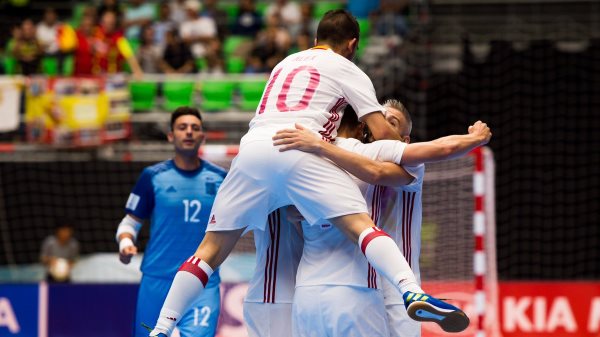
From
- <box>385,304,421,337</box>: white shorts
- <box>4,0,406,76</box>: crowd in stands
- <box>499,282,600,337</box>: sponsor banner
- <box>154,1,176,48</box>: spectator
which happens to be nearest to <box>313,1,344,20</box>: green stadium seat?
<box>4,0,406,76</box>: crowd in stands

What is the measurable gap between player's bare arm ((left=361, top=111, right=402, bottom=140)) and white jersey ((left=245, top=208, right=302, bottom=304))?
67cm

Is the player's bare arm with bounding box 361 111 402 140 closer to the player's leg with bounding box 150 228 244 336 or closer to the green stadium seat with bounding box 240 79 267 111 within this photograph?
the player's leg with bounding box 150 228 244 336

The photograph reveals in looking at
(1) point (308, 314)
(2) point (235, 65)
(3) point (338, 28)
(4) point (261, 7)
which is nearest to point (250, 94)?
(2) point (235, 65)

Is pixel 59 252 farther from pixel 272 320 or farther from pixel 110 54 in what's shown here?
pixel 272 320

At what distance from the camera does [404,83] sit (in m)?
15.4

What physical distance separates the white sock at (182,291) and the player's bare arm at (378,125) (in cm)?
118

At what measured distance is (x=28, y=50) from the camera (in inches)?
668

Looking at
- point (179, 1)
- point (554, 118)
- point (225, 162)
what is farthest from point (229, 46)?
point (225, 162)

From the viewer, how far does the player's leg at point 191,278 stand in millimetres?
6051

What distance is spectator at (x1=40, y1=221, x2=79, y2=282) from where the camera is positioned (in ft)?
45.7

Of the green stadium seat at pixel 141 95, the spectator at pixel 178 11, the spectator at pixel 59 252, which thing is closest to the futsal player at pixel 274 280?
the spectator at pixel 59 252

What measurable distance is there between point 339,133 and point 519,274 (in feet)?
26.7

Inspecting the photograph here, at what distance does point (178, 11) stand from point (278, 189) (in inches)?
499

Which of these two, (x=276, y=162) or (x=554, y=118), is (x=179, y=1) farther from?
(x=276, y=162)
